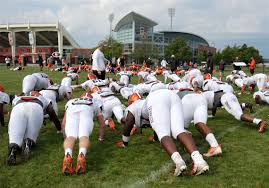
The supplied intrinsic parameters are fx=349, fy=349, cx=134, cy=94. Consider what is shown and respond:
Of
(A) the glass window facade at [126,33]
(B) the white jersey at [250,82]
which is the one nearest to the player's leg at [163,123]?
(B) the white jersey at [250,82]

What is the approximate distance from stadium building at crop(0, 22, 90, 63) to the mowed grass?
86.6m

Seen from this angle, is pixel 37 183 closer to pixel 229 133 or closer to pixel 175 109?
pixel 175 109

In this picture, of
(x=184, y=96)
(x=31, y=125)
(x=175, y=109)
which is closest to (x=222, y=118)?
(x=184, y=96)

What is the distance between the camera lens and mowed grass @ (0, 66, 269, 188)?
4738 millimetres

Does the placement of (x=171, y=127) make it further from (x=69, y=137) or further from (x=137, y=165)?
(x=69, y=137)

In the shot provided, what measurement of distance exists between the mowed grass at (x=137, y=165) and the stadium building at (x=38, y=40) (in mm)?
86635

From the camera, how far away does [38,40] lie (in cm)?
10500

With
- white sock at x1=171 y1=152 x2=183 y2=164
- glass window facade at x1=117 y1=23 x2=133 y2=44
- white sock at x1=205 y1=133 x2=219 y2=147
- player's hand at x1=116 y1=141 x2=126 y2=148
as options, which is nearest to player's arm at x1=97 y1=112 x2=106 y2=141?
player's hand at x1=116 y1=141 x2=126 y2=148

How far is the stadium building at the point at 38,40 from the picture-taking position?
93562 mm

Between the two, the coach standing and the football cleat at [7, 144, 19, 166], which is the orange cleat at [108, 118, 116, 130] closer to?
the football cleat at [7, 144, 19, 166]

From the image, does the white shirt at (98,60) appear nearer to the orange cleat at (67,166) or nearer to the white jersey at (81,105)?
the white jersey at (81,105)

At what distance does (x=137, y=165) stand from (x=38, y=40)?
105 metres

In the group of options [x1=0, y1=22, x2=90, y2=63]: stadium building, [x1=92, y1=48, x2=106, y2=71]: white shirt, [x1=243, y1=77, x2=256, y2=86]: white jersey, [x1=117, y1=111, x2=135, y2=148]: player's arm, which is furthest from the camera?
[x1=0, y1=22, x2=90, y2=63]: stadium building

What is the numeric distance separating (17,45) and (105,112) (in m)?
104
